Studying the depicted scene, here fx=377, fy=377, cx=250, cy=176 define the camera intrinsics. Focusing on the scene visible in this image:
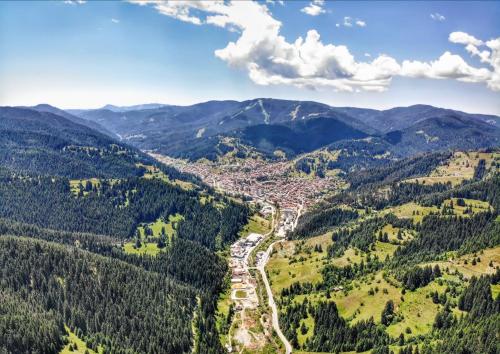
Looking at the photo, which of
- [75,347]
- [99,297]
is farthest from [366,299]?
[75,347]

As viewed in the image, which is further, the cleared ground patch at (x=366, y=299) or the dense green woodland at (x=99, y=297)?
the cleared ground patch at (x=366, y=299)

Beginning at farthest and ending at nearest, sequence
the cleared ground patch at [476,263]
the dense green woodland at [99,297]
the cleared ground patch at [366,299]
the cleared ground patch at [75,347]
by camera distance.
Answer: the cleared ground patch at [476,263] → the cleared ground patch at [366,299] → the dense green woodland at [99,297] → the cleared ground patch at [75,347]

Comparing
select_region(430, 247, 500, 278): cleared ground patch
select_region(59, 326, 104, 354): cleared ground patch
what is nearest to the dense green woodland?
select_region(59, 326, 104, 354): cleared ground patch

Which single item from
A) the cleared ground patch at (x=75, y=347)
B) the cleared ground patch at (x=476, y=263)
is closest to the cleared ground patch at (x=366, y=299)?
the cleared ground patch at (x=476, y=263)

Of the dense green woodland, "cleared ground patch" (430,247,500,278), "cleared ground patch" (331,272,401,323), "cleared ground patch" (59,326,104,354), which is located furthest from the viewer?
"cleared ground patch" (430,247,500,278)

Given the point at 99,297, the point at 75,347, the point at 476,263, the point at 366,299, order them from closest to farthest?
1. the point at 75,347
2. the point at 366,299
3. the point at 99,297
4. the point at 476,263

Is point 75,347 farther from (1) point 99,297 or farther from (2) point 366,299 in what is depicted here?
(2) point 366,299

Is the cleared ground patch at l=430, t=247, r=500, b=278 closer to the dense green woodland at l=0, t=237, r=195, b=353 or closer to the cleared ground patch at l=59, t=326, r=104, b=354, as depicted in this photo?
the dense green woodland at l=0, t=237, r=195, b=353

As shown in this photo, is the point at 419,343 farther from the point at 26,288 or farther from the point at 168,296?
the point at 26,288

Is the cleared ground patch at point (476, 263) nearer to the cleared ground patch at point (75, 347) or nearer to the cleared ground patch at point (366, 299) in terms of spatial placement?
the cleared ground patch at point (366, 299)

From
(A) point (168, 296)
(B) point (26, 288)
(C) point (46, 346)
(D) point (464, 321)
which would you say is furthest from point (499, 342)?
(B) point (26, 288)

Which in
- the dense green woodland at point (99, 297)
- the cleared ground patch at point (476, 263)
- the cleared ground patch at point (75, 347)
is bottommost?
the cleared ground patch at point (75, 347)
